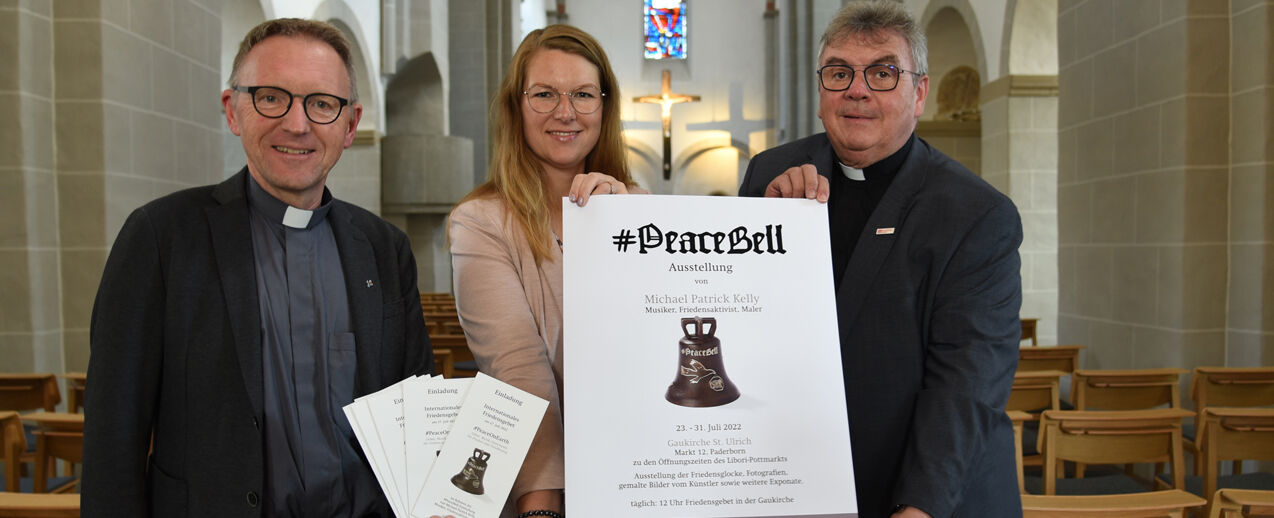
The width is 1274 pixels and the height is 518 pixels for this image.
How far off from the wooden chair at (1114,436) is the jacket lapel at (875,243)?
1621 millimetres

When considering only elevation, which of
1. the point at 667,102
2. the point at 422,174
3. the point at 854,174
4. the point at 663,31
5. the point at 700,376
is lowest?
the point at 700,376

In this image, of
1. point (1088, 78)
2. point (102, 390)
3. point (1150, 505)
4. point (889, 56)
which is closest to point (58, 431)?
point (102, 390)

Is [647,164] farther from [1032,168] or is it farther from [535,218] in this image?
[535,218]

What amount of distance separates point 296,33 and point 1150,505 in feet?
6.86

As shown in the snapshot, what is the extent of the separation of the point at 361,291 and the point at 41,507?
2.89 feet

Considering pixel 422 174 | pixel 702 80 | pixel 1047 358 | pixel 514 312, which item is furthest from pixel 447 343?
pixel 702 80

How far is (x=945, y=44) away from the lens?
10.8 meters

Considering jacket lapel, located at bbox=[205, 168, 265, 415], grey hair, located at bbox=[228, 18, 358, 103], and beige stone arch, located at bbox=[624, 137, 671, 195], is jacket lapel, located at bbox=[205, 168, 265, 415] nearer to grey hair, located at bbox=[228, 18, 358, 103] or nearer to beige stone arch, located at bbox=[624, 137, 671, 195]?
grey hair, located at bbox=[228, 18, 358, 103]

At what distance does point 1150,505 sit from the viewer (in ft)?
6.42

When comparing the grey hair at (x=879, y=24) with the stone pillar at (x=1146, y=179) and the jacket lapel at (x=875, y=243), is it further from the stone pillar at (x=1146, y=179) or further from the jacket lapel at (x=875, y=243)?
the stone pillar at (x=1146, y=179)

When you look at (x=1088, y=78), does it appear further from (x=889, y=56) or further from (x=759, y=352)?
(x=759, y=352)

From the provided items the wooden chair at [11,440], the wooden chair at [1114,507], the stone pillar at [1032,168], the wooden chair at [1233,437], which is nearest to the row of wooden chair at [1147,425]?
the wooden chair at [1233,437]

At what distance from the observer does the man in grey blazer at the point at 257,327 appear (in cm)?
142

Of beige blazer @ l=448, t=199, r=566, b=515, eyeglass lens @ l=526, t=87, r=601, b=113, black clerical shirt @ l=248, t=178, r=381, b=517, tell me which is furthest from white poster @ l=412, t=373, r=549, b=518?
eyeglass lens @ l=526, t=87, r=601, b=113
